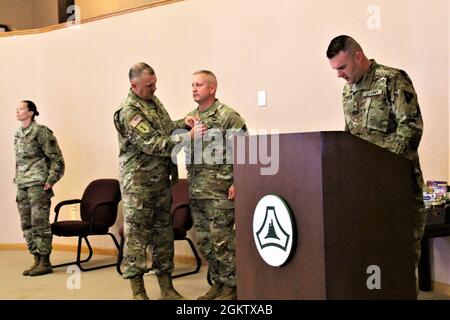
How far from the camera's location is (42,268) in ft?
16.1

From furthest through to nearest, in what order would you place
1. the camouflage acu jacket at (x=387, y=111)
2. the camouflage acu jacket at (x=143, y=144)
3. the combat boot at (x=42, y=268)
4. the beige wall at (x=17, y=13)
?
1. the beige wall at (x=17, y=13)
2. the combat boot at (x=42, y=268)
3. the camouflage acu jacket at (x=143, y=144)
4. the camouflage acu jacket at (x=387, y=111)

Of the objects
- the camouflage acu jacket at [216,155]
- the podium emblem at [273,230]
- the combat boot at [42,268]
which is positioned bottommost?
the combat boot at [42,268]

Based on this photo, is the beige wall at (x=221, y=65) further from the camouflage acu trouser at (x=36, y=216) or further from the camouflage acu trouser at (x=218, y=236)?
the camouflage acu trouser at (x=218, y=236)

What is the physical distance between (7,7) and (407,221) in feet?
24.9

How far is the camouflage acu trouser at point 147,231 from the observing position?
11.3 feet

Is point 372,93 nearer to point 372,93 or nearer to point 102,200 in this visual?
point 372,93

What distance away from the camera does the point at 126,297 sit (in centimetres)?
389

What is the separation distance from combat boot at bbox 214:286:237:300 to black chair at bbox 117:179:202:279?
0.92 meters

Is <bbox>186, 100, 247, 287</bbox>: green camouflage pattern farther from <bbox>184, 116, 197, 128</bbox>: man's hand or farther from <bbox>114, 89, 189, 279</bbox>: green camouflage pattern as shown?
<bbox>114, 89, 189, 279</bbox>: green camouflage pattern

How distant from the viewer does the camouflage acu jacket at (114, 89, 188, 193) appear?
334cm

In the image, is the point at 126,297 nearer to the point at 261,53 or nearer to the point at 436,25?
the point at 261,53

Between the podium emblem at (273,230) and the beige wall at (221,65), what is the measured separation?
2322 mm
